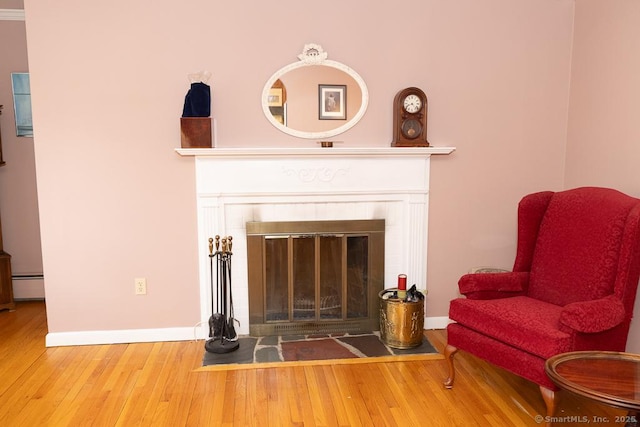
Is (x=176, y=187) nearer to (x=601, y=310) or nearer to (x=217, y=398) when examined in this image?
(x=217, y=398)

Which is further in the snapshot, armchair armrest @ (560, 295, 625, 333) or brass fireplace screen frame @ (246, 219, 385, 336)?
brass fireplace screen frame @ (246, 219, 385, 336)

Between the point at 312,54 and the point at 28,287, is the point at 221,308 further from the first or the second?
the point at 28,287

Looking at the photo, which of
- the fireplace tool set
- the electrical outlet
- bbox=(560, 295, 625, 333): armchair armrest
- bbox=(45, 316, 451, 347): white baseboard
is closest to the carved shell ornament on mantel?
the fireplace tool set

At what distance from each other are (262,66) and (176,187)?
0.97m

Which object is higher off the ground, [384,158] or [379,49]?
[379,49]

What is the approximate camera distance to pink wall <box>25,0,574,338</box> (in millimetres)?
A: 2934

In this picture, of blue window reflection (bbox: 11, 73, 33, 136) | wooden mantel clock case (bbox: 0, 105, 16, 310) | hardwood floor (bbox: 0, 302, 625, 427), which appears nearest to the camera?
hardwood floor (bbox: 0, 302, 625, 427)

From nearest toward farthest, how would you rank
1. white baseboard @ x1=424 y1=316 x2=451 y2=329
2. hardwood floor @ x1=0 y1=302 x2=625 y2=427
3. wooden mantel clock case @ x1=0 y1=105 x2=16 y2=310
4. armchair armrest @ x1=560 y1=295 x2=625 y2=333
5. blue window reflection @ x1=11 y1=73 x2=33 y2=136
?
armchair armrest @ x1=560 y1=295 x2=625 y2=333 < hardwood floor @ x1=0 y1=302 x2=625 y2=427 < white baseboard @ x1=424 y1=316 x2=451 y2=329 < wooden mantel clock case @ x1=0 y1=105 x2=16 y2=310 < blue window reflection @ x1=11 y1=73 x2=33 y2=136

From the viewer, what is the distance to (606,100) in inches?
112

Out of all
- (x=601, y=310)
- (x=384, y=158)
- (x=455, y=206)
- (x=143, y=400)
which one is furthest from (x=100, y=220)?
(x=601, y=310)

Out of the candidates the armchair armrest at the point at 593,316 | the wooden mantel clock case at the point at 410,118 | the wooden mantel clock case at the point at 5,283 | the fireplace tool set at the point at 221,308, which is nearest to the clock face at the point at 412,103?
the wooden mantel clock case at the point at 410,118

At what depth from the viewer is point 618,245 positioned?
227 centimetres

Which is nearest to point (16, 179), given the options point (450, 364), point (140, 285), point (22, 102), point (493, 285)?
point (22, 102)

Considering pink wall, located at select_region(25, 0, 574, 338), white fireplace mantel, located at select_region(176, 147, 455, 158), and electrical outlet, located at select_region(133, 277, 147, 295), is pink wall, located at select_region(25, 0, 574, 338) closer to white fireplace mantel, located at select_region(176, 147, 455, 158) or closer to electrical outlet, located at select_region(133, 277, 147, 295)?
electrical outlet, located at select_region(133, 277, 147, 295)
